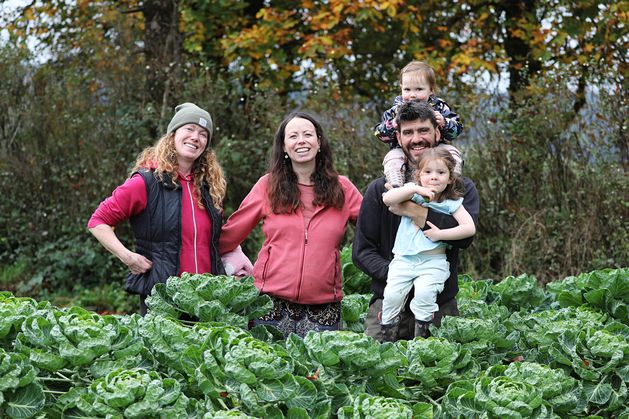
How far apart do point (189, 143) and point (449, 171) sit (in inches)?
59.3

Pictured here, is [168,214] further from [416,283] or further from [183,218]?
[416,283]

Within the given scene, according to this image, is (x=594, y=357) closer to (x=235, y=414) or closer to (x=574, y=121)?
(x=235, y=414)

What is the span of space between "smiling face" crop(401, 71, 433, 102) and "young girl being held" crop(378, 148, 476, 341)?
841 mm

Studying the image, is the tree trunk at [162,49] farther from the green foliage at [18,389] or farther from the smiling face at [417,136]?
the green foliage at [18,389]

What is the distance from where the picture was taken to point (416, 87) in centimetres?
456

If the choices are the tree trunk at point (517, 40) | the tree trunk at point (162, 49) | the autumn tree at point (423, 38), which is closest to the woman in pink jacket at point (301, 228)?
the tree trunk at point (162, 49)

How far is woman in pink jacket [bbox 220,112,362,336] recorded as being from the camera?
429 centimetres

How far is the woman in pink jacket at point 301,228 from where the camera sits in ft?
14.1

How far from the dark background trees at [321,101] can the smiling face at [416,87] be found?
3788mm

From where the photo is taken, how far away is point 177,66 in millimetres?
10070

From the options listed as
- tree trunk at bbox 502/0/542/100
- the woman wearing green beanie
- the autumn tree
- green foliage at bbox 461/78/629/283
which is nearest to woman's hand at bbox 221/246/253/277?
the woman wearing green beanie

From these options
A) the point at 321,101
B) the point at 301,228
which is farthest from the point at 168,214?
the point at 321,101

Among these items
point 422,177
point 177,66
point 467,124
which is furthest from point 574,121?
point 422,177

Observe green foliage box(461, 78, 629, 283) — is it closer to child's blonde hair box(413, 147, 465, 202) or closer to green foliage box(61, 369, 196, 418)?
child's blonde hair box(413, 147, 465, 202)
